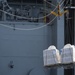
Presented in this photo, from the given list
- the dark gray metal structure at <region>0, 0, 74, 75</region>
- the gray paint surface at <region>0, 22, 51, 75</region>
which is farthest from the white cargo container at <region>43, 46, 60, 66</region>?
the gray paint surface at <region>0, 22, 51, 75</region>

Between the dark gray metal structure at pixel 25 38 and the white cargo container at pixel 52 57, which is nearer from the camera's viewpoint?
the white cargo container at pixel 52 57

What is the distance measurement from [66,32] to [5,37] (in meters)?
3.12

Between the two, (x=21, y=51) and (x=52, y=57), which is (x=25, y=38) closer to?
(x=21, y=51)

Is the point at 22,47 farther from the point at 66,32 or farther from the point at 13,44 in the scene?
the point at 66,32

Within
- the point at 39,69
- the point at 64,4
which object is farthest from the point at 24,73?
the point at 64,4

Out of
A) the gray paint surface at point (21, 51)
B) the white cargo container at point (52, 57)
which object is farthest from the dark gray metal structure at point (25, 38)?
the white cargo container at point (52, 57)

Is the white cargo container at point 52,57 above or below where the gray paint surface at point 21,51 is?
above

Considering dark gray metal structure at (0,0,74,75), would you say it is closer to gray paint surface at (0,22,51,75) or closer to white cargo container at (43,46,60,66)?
gray paint surface at (0,22,51,75)

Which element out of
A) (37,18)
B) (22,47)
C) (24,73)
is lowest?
(24,73)

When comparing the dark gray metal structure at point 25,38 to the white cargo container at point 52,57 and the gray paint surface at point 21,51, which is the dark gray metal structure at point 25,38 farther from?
the white cargo container at point 52,57

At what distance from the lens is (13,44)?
20031 mm

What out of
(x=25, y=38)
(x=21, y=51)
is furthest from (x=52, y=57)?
(x=25, y=38)

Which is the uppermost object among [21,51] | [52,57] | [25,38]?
[52,57]

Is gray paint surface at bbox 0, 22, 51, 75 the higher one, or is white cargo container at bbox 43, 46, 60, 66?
white cargo container at bbox 43, 46, 60, 66
